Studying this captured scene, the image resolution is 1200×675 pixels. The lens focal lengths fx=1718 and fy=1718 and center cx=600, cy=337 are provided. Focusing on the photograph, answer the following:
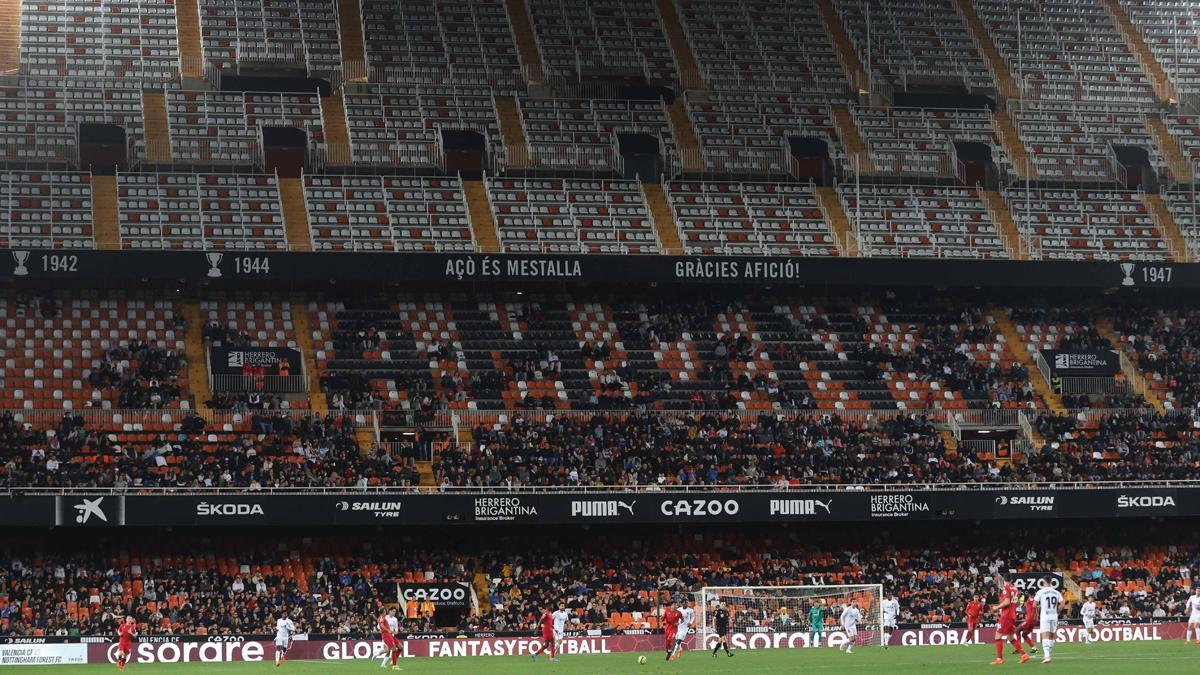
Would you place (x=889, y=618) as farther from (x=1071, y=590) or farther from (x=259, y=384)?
(x=259, y=384)

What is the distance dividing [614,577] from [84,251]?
1983 centimetres

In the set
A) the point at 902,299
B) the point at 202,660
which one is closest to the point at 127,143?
the point at 202,660

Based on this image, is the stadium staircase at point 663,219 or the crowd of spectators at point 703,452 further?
the stadium staircase at point 663,219

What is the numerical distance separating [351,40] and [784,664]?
130 ft

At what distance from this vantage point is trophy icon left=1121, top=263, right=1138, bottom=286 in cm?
6175

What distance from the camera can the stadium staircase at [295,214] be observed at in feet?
198

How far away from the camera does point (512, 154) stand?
6594 cm

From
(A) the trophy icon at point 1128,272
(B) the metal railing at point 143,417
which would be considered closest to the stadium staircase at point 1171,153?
(A) the trophy icon at point 1128,272

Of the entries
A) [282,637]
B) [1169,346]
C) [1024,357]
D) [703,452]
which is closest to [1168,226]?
[1169,346]

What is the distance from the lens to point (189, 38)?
6788cm

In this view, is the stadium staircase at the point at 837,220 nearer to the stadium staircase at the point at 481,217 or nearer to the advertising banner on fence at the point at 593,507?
the stadium staircase at the point at 481,217

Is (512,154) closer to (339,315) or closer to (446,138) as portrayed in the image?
(446,138)

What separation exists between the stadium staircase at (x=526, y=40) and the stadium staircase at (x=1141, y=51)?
26606 millimetres

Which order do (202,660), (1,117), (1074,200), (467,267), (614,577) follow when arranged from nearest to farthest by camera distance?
(202,660) → (614,577) → (467,267) → (1,117) → (1074,200)
